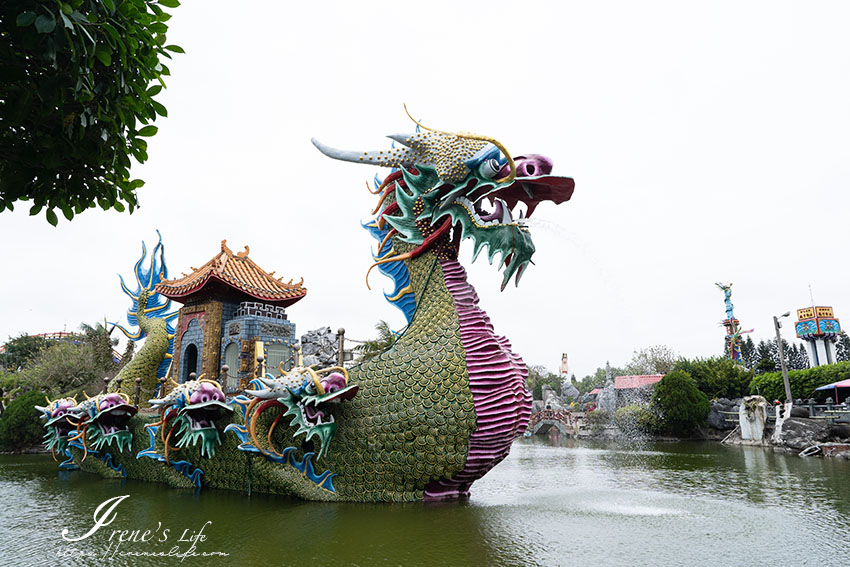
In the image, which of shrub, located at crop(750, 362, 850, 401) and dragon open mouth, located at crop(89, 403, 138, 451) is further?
shrub, located at crop(750, 362, 850, 401)

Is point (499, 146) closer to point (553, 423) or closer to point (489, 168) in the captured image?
point (489, 168)

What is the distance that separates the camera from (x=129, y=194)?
11.9ft

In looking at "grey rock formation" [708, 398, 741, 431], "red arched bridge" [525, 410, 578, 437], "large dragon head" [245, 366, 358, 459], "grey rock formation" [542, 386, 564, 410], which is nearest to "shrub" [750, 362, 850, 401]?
"grey rock formation" [708, 398, 741, 431]

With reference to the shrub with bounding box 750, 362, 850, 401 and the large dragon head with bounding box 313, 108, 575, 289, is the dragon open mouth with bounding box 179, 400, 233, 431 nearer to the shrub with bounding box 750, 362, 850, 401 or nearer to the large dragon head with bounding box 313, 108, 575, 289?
the large dragon head with bounding box 313, 108, 575, 289

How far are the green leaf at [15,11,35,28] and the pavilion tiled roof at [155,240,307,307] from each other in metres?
9.75

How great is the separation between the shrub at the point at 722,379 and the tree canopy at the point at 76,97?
2457 cm

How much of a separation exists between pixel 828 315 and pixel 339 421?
3387 centimetres

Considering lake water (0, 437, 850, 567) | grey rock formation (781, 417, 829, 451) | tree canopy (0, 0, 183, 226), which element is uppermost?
tree canopy (0, 0, 183, 226)

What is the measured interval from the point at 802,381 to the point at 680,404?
5391 millimetres

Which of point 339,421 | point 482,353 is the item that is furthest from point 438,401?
point 339,421

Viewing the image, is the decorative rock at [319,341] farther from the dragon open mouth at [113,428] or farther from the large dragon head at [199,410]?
the large dragon head at [199,410]

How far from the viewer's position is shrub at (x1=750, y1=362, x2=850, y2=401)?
2014 centimetres

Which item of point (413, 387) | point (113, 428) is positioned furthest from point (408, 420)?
point (113, 428)

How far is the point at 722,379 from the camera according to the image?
2359 cm
